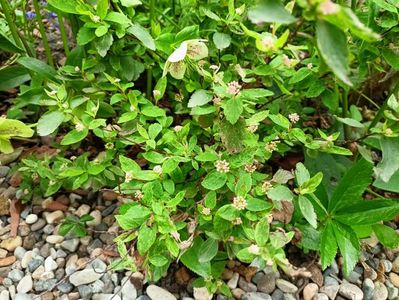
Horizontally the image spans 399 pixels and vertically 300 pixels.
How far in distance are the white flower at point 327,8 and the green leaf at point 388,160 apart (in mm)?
447

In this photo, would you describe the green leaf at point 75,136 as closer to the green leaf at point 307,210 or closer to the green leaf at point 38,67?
the green leaf at point 38,67

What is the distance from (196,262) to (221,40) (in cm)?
38

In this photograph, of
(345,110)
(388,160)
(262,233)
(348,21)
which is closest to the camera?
(348,21)

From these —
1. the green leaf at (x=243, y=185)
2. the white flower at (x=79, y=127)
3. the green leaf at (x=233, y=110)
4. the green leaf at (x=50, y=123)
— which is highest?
the green leaf at (x=233, y=110)

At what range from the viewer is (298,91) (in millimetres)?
1102

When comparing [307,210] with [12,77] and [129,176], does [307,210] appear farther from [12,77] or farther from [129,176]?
[12,77]

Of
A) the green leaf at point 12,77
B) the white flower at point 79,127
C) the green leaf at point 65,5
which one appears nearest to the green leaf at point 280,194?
the white flower at point 79,127

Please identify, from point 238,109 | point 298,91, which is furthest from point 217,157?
point 298,91

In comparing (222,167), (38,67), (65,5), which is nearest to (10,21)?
(38,67)

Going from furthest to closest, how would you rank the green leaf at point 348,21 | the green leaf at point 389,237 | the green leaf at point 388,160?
the green leaf at point 389,237, the green leaf at point 388,160, the green leaf at point 348,21

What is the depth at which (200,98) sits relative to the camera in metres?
0.91

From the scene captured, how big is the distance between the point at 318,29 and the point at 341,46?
0.10 ft

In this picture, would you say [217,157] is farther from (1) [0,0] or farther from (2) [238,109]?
(1) [0,0]

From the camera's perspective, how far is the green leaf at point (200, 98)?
2.96 ft
